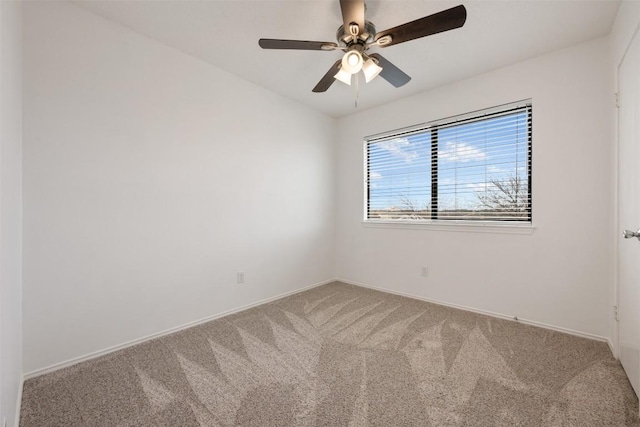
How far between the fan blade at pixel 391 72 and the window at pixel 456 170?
3.90ft

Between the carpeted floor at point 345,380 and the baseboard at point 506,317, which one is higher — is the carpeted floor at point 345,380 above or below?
below

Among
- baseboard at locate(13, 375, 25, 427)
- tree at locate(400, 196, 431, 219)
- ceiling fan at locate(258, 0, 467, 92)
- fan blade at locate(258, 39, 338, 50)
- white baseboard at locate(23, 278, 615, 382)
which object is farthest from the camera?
tree at locate(400, 196, 431, 219)

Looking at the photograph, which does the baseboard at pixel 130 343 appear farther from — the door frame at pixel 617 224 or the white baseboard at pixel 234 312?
the door frame at pixel 617 224

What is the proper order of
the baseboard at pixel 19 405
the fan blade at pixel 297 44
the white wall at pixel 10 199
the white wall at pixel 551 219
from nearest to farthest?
the white wall at pixel 10 199 < the baseboard at pixel 19 405 < the fan blade at pixel 297 44 < the white wall at pixel 551 219

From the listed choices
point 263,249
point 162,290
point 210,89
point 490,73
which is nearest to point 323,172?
point 263,249

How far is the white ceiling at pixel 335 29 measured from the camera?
1918mm

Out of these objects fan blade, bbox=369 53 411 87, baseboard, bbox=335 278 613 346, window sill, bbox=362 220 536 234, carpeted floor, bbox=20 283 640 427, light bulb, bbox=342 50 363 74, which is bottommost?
carpeted floor, bbox=20 283 640 427

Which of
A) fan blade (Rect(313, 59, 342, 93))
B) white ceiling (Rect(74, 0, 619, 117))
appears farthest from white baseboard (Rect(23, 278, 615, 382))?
white ceiling (Rect(74, 0, 619, 117))

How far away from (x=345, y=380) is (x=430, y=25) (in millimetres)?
2226

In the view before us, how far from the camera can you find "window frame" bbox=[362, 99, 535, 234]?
263 centimetres

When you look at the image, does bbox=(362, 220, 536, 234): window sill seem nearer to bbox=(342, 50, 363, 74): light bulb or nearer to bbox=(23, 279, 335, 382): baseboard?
bbox=(23, 279, 335, 382): baseboard

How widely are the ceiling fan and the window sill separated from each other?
5.78 ft

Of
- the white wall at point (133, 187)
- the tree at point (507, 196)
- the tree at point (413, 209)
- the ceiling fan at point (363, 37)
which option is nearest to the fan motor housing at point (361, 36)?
the ceiling fan at point (363, 37)

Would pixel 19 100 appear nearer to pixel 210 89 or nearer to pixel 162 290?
pixel 210 89
